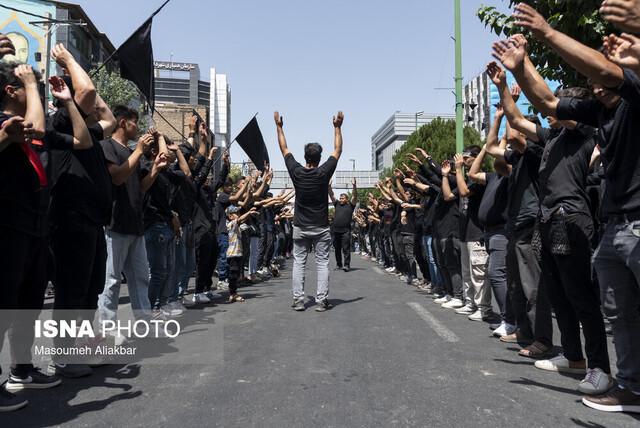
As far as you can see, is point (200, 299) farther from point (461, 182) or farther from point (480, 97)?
point (480, 97)

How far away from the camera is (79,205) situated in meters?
3.79

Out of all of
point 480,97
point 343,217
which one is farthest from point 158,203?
point 480,97

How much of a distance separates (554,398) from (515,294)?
1.79 meters

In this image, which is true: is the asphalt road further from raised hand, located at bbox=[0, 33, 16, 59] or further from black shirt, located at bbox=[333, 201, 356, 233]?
black shirt, located at bbox=[333, 201, 356, 233]

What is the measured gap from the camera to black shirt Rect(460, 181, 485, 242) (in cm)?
635

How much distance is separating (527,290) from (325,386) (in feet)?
7.46

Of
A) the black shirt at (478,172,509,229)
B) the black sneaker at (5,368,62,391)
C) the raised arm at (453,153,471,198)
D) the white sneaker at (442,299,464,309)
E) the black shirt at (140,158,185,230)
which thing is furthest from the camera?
the white sneaker at (442,299,464,309)

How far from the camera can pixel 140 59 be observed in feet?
21.7

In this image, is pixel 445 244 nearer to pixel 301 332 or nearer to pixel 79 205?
pixel 301 332

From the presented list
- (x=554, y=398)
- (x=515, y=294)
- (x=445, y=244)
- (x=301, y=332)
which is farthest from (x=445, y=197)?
(x=554, y=398)

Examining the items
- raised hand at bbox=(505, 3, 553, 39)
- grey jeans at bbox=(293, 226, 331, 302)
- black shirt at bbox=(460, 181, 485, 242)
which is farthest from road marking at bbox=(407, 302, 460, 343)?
raised hand at bbox=(505, 3, 553, 39)

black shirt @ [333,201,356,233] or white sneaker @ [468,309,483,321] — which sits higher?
black shirt @ [333,201,356,233]

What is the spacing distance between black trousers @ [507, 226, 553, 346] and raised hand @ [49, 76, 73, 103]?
3942mm

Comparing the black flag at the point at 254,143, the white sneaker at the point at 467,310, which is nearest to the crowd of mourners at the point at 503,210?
the white sneaker at the point at 467,310
